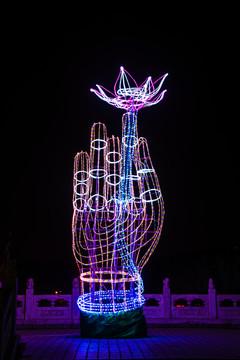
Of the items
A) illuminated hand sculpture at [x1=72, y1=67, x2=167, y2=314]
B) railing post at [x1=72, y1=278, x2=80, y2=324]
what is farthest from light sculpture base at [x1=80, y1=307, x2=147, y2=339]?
railing post at [x1=72, y1=278, x2=80, y2=324]

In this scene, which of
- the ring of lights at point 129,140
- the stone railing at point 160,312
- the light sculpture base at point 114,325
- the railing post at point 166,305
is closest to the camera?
the light sculpture base at point 114,325

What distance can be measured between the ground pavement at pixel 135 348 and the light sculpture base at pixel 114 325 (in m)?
0.20

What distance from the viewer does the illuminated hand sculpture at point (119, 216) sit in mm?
7617

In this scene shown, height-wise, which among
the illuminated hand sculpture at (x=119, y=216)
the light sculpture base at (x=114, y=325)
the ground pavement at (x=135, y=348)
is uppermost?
the illuminated hand sculpture at (x=119, y=216)

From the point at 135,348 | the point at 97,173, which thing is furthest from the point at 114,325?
the point at 97,173

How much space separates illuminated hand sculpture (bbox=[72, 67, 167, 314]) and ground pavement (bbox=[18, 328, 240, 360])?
2.33 ft

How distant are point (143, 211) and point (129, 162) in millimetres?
895

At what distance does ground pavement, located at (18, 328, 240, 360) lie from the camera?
565 centimetres
